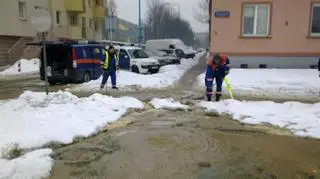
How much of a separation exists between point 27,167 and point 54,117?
311cm

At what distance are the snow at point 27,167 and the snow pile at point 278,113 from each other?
5.40 m

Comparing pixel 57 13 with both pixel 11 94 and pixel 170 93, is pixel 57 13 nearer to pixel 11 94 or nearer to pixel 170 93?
pixel 11 94

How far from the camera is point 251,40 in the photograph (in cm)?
2273

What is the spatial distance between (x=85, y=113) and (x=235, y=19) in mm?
15391

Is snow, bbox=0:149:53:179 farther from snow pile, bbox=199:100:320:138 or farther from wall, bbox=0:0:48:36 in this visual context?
wall, bbox=0:0:48:36

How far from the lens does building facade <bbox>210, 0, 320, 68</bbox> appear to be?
2236 cm

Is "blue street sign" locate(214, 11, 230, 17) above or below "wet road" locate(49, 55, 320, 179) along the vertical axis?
above

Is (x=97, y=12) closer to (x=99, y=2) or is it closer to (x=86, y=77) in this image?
(x=99, y=2)

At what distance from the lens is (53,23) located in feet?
125

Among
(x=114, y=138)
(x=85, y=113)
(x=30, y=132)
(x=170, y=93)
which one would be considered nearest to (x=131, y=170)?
(x=114, y=138)

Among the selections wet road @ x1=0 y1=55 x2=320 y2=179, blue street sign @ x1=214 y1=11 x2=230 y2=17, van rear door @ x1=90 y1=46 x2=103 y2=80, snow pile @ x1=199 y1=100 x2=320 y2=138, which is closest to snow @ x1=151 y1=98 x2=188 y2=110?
snow pile @ x1=199 y1=100 x2=320 y2=138

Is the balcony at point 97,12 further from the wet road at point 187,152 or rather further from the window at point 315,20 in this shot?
the wet road at point 187,152

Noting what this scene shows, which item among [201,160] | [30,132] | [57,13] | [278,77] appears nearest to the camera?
[201,160]

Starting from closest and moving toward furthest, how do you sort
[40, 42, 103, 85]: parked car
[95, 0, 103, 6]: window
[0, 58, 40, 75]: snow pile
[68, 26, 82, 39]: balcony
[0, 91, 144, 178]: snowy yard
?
1. [0, 91, 144, 178]: snowy yard
2. [40, 42, 103, 85]: parked car
3. [0, 58, 40, 75]: snow pile
4. [68, 26, 82, 39]: balcony
5. [95, 0, 103, 6]: window
